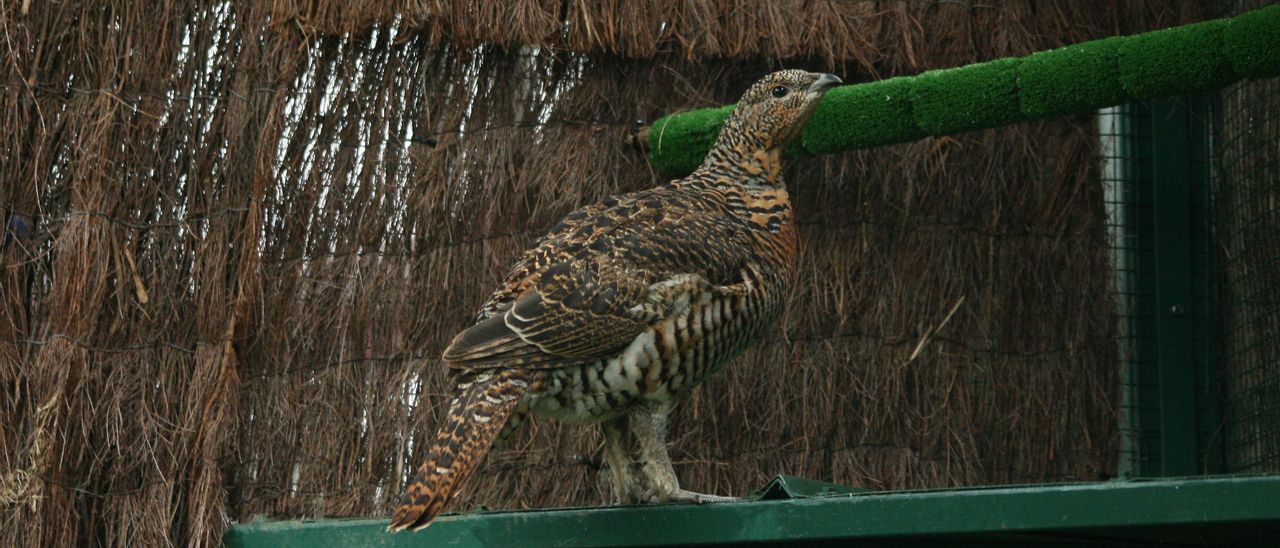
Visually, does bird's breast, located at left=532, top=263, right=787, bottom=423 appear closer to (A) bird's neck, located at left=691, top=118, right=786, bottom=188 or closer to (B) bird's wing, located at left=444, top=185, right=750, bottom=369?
(B) bird's wing, located at left=444, top=185, right=750, bottom=369

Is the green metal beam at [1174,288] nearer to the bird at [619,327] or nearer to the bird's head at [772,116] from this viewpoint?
the bird's head at [772,116]

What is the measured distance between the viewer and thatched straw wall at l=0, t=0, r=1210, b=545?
594 centimetres

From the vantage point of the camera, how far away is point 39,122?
5.99m

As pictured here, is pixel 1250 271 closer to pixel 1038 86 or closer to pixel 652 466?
pixel 1038 86

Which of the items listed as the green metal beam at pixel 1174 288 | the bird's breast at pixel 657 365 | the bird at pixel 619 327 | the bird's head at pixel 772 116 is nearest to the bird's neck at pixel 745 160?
the bird's head at pixel 772 116

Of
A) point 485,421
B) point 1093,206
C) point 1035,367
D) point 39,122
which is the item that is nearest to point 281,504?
point 39,122

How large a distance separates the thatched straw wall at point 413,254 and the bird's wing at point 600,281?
1774 millimetres

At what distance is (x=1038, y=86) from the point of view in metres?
5.69

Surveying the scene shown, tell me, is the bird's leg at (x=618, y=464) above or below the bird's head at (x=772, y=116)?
below

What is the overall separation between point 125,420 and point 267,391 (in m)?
0.56

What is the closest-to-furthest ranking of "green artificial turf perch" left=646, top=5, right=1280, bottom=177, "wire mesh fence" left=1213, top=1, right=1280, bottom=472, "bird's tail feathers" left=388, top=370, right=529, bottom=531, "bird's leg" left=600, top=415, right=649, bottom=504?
1. "bird's tail feathers" left=388, top=370, right=529, bottom=531
2. "bird's leg" left=600, top=415, right=649, bottom=504
3. "green artificial turf perch" left=646, top=5, right=1280, bottom=177
4. "wire mesh fence" left=1213, top=1, right=1280, bottom=472

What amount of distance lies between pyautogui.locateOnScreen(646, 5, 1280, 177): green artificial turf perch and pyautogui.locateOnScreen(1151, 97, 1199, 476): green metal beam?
5.84ft

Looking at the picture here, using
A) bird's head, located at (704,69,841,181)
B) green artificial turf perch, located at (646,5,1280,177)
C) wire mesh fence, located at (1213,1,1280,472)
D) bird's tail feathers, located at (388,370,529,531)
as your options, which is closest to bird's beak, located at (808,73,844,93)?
bird's head, located at (704,69,841,181)

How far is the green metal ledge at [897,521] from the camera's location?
349 cm
